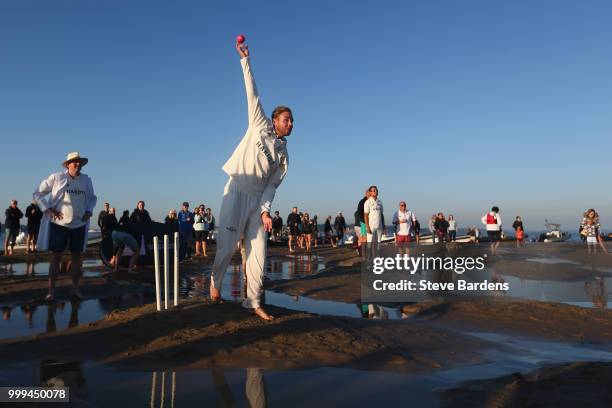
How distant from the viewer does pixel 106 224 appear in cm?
1346

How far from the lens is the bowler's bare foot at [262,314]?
4.50 meters

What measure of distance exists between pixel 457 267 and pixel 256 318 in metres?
11.2

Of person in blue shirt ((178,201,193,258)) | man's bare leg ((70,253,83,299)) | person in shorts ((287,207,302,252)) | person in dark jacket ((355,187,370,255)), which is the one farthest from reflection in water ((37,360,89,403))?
person in shorts ((287,207,302,252))

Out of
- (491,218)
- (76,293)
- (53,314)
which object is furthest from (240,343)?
(491,218)

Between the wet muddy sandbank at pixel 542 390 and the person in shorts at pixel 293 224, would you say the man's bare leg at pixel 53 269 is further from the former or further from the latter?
the person in shorts at pixel 293 224

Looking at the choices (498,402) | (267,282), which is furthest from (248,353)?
(267,282)

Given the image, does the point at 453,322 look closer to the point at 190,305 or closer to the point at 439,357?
the point at 439,357

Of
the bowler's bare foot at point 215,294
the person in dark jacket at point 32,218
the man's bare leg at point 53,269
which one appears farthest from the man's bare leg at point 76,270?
the person in dark jacket at point 32,218

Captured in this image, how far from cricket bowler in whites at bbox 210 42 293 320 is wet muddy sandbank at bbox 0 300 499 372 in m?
0.45
